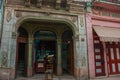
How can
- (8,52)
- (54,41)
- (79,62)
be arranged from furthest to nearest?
1. (54,41)
2. (79,62)
3. (8,52)

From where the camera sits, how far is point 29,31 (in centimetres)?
992

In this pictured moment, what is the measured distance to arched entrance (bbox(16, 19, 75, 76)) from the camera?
9.88 m

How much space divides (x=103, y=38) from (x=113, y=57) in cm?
240

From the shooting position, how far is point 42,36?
1054cm

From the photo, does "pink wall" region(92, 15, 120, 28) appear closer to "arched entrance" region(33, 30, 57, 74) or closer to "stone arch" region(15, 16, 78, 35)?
"stone arch" region(15, 16, 78, 35)

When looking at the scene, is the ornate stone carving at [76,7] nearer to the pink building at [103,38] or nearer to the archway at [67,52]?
the pink building at [103,38]

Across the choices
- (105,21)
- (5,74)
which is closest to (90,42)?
(105,21)

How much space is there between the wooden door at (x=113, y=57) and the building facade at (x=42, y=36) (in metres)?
2.26

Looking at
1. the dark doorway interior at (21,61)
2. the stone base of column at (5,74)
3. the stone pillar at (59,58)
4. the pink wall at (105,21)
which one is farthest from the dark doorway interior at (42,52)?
the pink wall at (105,21)

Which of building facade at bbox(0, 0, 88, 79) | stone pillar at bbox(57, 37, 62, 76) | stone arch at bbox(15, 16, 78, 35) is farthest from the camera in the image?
stone pillar at bbox(57, 37, 62, 76)

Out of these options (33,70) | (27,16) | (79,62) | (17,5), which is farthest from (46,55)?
(17,5)

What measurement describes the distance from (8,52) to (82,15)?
5404 mm

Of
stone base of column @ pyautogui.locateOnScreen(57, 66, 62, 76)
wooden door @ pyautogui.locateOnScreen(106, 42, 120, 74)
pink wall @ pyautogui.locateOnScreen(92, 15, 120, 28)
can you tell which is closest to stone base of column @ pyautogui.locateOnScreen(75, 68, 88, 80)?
stone base of column @ pyautogui.locateOnScreen(57, 66, 62, 76)

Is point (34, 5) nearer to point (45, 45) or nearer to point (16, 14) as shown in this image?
point (16, 14)
